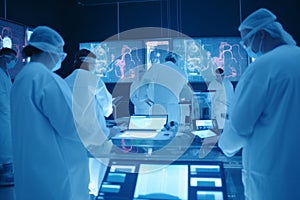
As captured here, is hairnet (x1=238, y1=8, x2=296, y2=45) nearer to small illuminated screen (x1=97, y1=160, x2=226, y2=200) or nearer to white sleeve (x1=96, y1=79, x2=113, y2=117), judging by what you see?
small illuminated screen (x1=97, y1=160, x2=226, y2=200)

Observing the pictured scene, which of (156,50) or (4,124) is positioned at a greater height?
(156,50)

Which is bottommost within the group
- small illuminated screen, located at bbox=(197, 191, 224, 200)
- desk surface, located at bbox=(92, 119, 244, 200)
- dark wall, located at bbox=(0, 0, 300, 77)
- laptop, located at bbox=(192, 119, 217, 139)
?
small illuminated screen, located at bbox=(197, 191, 224, 200)

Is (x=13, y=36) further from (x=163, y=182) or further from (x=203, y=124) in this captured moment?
(x=163, y=182)

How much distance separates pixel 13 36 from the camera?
398cm

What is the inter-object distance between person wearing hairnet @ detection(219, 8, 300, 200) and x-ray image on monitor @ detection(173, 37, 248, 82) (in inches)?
154

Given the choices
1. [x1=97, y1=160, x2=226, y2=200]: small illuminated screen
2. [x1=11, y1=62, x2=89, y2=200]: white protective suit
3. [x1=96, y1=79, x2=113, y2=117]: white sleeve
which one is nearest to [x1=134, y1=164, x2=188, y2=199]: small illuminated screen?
[x1=97, y1=160, x2=226, y2=200]: small illuminated screen

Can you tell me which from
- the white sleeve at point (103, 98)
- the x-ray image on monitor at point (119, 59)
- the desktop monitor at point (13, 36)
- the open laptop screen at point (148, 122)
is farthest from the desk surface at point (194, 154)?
the x-ray image on monitor at point (119, 59)

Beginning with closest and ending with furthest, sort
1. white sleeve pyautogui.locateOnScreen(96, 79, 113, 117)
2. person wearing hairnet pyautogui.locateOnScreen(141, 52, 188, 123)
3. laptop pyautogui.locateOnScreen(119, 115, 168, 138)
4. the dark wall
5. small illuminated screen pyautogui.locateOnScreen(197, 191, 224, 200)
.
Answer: small illuminated screen pyautogui.locateOnScreen(197, 191, 224, 200)
laptop pyautogui.locateOnScreen(119, 115, 168, 138)
white sleeve pyautogui.locateOnScreen(96, 79, 113, 117)
person wearing hairnet pyautogui.locateOnScreen(141, 52, 188, 123)
the dark wall

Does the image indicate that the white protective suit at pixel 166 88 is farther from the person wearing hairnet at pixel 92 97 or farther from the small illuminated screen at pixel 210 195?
the small illuminated screen at pixel 210 195

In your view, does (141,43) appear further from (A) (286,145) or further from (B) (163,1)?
(A) (286,145)

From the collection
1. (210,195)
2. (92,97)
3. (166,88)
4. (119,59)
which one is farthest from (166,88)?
(119,59)

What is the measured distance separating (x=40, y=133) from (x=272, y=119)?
3.40 feet

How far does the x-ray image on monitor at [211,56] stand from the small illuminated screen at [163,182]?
406 cm

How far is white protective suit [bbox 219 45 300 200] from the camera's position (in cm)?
127
